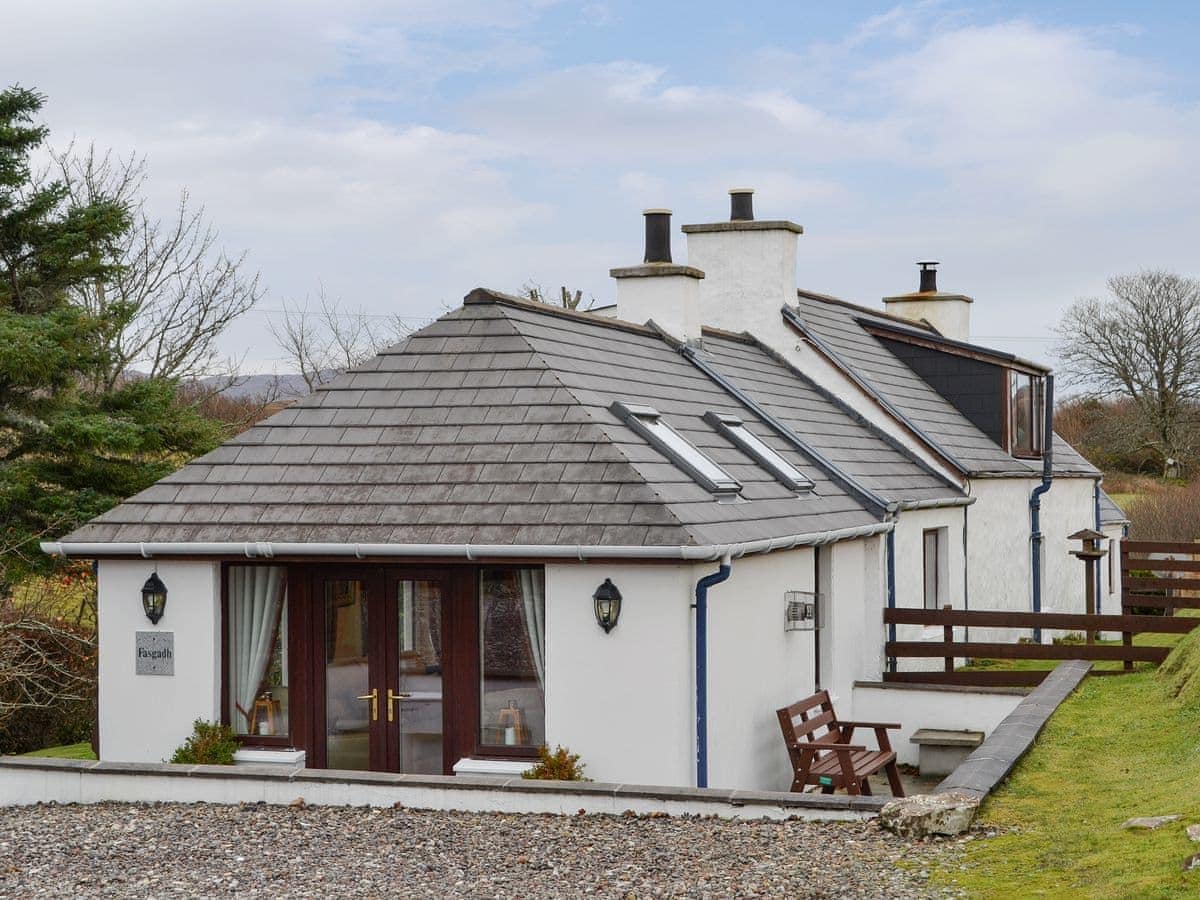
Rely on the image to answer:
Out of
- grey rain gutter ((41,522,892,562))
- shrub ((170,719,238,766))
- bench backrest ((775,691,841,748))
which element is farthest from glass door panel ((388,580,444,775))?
bench backrest ((775,691,841,748))

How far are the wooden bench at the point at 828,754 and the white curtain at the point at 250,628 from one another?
451 cm

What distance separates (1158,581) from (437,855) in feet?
62.1

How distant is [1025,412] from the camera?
75.7 feet

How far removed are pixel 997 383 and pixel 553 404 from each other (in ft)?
39.4

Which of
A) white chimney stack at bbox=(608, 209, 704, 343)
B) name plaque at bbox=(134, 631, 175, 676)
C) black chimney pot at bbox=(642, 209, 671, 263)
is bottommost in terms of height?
name plaque at bbox=(134, 631, 175, 676)

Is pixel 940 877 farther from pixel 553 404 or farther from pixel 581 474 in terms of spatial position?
pixel 553 404

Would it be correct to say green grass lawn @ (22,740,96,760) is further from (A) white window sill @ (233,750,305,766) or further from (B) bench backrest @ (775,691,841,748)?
(B) bench backrest @ (775,691,841,748)

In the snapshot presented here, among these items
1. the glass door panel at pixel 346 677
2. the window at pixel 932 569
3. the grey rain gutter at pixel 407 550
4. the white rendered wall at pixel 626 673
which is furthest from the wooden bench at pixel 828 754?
the window at pixel 932 569

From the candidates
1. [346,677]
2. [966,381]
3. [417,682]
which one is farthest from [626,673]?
[966,381]

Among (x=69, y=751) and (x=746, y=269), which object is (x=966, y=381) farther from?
(x=69, y=751)

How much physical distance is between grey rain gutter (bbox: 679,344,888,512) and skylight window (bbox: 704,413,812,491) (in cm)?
84

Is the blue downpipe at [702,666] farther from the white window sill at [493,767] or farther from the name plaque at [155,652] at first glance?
the name plaque at [155,652]

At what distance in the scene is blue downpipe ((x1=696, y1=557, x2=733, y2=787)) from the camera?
11.3m

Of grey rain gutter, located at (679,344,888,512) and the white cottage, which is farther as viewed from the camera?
grey rain gutter, located at (679,344,888,512)
